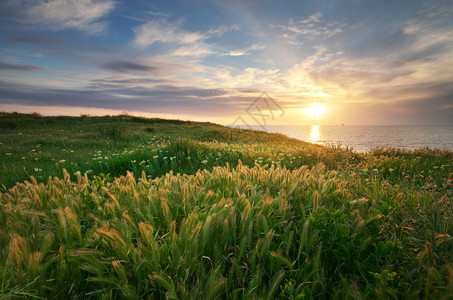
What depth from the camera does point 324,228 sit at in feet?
5.96

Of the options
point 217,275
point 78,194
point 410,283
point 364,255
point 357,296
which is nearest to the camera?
point 357,296

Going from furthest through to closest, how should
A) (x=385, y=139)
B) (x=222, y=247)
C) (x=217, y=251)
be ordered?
(x=385, y=139) → (x=222, y=247) → (x=217, y=251)

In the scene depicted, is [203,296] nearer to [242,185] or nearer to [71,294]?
[71,294]

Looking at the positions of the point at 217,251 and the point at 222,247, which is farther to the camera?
the point at 222,247

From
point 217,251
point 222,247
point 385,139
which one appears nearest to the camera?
point 217,251

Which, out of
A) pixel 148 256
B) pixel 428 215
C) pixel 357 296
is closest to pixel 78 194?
pixel 148 256

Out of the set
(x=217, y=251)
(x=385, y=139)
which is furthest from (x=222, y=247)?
(x=385, y=139)

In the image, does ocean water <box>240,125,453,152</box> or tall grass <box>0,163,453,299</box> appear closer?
tall grass <box>0,163,453,299</box>

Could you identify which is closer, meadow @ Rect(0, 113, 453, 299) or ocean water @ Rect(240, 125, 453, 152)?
meadow @ Rect(0, 113, 453, 299)

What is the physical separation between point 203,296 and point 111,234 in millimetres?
574

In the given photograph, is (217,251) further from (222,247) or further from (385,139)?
(385,139)

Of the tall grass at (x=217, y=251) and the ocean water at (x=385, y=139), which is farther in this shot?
the ocean water at (x=385, y=139)

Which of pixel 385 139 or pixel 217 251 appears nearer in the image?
pixel 217 251

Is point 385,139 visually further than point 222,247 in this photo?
Yes
